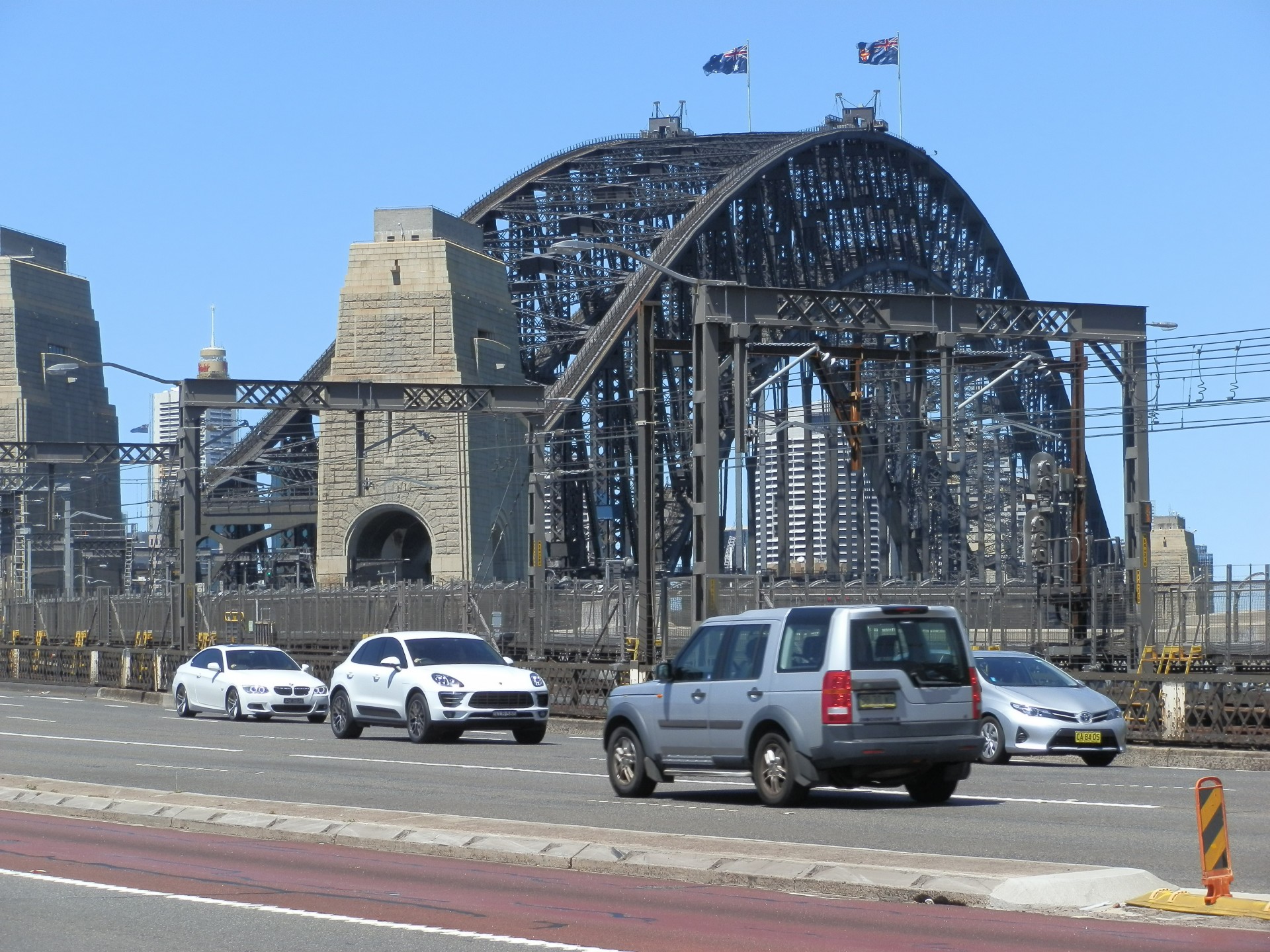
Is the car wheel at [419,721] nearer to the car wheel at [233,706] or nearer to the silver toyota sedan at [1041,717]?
the silver toyota sedan at [1041,717]

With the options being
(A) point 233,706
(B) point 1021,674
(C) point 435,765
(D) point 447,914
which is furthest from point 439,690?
(D) point 447,914

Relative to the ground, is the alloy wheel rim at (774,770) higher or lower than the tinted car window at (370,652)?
lower

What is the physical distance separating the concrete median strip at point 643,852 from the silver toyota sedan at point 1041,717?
9.57 metres

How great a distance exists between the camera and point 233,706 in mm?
35406

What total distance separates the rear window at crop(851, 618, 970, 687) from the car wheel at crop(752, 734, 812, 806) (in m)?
1.05

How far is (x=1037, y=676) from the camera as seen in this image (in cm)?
2391

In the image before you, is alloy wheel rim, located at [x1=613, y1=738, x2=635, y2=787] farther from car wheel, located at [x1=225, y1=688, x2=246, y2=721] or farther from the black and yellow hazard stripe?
car wheel, located at [x1=225, y1=688, x2=246, y2=721]

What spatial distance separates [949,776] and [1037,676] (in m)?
7.15

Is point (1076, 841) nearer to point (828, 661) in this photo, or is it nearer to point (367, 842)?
point (828, 661)

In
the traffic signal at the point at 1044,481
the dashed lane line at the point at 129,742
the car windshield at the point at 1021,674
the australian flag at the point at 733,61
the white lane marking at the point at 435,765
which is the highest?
the australian flag at the point at 733,61

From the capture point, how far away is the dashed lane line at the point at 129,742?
26.5m

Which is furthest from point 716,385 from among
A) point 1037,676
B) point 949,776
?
point 949,776

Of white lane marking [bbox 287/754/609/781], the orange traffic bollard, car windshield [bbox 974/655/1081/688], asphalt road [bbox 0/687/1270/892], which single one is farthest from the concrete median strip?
car windshield [bbox 974/655/1081/688]

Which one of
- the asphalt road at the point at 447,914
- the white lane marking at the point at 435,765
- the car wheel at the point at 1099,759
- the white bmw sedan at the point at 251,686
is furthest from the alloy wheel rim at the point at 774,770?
the white bmw sedan at the point at 251,686
